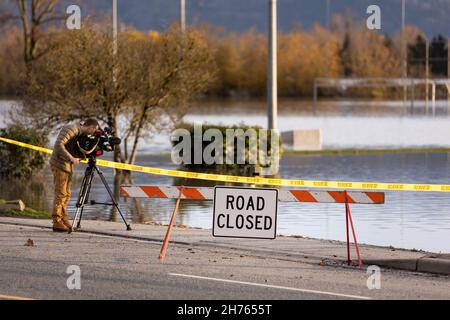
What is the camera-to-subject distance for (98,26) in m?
28.2

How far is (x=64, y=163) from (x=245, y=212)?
129 inches

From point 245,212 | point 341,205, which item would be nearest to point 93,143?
point 245,212

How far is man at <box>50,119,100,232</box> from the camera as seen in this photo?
16.6 metres

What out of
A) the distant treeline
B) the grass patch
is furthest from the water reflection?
the distant treeline

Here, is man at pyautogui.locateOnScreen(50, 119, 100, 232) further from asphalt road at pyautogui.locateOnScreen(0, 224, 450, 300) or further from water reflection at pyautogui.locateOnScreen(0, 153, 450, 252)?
water reflection at pyautogui.locateOnScreen(0, 153, 450, 252)

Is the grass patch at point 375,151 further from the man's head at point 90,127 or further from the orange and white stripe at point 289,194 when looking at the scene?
the orange and white stripe at point 289,194

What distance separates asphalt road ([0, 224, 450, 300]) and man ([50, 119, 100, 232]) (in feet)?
3.07

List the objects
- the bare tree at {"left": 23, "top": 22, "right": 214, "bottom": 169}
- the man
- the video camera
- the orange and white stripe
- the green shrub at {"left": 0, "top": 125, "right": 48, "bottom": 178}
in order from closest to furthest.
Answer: the orange and white stripe → the man → the video camera → the green shrub at {"left": 0, "top": 125, "right": 48, "bottom": 178} → the bare tree at {"left": 23, "top": 22, "right": 214, "bottom": 169}

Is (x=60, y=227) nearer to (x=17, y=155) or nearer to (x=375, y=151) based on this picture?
(x=17, y=155)

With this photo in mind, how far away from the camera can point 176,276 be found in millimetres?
12891

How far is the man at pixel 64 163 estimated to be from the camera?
1658cm

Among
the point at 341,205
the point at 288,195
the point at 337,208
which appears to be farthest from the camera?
the point at 341,205

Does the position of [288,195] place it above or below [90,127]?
below

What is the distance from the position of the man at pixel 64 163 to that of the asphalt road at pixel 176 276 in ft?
3.07
